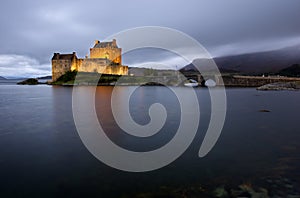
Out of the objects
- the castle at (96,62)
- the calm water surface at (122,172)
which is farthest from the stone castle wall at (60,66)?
the calm water surface at (122,172)

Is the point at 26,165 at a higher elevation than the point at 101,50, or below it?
below

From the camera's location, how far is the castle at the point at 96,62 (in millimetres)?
97812

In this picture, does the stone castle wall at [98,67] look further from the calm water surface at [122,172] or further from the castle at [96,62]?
the calm water surface at [122,172]

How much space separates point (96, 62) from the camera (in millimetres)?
97875

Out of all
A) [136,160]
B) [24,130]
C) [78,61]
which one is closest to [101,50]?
[78,61]

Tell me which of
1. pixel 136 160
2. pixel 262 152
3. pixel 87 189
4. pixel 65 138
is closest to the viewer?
pixel 87 189

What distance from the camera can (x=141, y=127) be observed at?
1424 centimetres

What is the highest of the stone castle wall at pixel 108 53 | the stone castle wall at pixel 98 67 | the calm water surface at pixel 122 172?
the stone castle wall at pixel 108 53

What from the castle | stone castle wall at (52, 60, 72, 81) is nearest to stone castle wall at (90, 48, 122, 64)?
the castle

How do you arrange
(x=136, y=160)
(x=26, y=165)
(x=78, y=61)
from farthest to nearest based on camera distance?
(x=78, y=61) < (x=136, y=160) < (x=26, y=165)

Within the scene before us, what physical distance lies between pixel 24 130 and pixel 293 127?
60.8 feet

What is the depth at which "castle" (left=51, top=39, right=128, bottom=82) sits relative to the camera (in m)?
97.8

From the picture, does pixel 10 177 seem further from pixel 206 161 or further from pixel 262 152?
pixel 262 152

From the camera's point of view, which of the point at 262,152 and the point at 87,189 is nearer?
the point at 87,189
